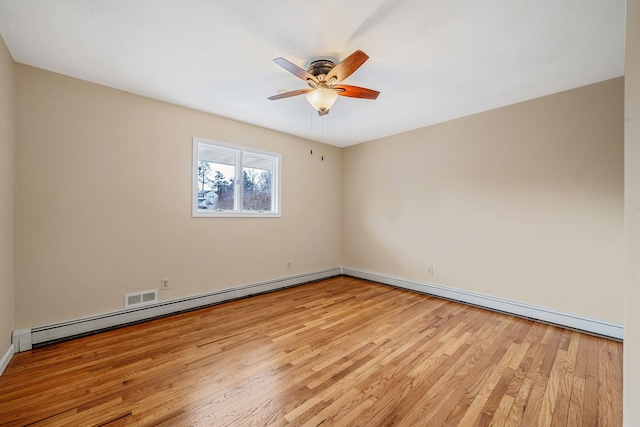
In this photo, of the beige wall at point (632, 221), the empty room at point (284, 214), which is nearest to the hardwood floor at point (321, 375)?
the empty room at point (284, 214)

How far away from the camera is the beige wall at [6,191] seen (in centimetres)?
190

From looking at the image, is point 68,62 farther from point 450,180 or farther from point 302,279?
point 450,180

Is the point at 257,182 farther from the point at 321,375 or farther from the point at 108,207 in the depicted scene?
the point at 321,375

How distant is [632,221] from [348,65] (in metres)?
1.73

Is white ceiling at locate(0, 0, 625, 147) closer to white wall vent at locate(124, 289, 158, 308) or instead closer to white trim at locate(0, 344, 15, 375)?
white wall vent at locate(124, 289, 158, 308)

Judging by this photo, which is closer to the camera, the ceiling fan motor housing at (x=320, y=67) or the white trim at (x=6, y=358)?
the white trim at (x=6, y=358)

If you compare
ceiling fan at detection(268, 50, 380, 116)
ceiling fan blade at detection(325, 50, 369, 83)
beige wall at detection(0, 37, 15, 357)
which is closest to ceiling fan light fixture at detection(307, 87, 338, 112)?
ceiling fan at detection(268, 50, 380, 116)

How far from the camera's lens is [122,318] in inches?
105

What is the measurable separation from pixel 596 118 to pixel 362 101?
232 centimetres

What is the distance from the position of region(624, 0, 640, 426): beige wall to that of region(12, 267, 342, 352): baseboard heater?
3.48 m

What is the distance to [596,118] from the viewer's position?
249 cm

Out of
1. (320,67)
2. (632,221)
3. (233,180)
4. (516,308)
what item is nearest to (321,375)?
(632,221)

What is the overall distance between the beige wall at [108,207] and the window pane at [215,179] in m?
0.19

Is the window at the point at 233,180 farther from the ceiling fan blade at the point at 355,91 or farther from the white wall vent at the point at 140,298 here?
the ceiling fan blade at the point at 355,91
